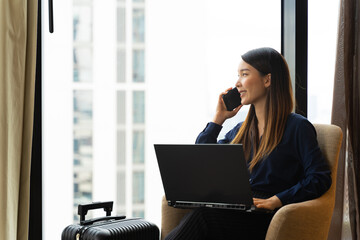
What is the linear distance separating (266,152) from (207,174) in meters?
0.41

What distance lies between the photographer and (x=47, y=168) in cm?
271

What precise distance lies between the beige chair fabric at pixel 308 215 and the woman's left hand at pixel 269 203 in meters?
0.12

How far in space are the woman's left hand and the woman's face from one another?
54cm

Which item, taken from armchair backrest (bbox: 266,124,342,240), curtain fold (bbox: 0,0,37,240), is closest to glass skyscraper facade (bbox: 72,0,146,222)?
curtain fold (bbox: 0,0,37,240)

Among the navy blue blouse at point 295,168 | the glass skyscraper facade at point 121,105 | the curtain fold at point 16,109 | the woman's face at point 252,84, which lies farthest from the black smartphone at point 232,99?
the curtain fold at point 16,109

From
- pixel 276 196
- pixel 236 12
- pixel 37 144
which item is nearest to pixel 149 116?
pixel 37 144

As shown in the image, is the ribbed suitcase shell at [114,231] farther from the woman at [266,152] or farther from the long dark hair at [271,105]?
the long dark hair at [271,105]

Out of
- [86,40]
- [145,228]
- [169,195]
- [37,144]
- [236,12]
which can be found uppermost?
[236,12]

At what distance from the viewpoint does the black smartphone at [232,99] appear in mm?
2447

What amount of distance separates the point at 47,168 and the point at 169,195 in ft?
3.25

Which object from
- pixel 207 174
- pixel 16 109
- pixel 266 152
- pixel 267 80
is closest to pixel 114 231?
pixel 207 174

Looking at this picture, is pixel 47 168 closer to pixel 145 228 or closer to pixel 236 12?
pixel 145 228

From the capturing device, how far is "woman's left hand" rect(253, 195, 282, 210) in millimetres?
1928

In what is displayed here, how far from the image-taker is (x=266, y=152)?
2139 mm
